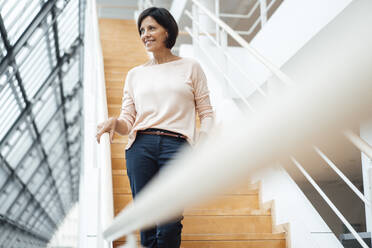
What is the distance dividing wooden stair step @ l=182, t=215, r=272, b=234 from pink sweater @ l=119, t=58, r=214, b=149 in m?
1.19

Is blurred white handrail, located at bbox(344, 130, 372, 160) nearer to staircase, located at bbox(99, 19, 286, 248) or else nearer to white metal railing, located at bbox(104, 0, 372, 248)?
staircase, located at bbox(99, 19, 286, 248)

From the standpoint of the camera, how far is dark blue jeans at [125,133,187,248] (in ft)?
5.88

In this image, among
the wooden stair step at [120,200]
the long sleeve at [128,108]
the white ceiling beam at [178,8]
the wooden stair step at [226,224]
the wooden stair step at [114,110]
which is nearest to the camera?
the long sleeve at [128,108]

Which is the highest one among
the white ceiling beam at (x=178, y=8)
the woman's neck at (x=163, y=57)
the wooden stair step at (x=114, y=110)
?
the white ceiling beam at (x=178, y=8)

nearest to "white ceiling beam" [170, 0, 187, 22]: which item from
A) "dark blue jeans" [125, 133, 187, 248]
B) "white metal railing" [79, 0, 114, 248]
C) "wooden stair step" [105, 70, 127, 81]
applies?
"wooden stair step" [105, 70, 127, 81]

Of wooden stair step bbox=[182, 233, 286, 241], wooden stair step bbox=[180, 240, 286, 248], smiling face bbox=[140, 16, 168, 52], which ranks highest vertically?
smiling face bbox=[140, 16, 168, 52]

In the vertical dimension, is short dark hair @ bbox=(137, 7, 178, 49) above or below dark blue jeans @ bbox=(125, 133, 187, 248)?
above

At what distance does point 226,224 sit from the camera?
300 cm

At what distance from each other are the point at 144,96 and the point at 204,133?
0.30 meters

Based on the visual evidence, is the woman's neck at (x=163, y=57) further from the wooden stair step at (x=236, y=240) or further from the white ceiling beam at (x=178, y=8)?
the white ceiling beam at (x=178, y=8)

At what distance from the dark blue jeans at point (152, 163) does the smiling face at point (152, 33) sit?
400 mm

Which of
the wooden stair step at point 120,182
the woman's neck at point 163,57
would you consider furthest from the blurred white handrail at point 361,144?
the wooden stair step at point 120,182

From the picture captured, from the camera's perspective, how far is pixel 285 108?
1.02 feet

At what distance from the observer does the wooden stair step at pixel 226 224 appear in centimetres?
295
